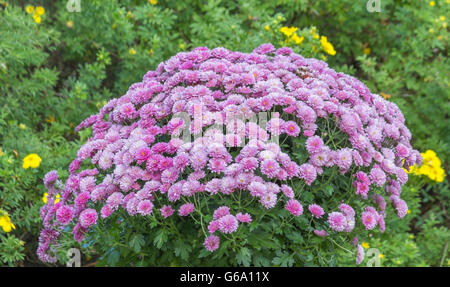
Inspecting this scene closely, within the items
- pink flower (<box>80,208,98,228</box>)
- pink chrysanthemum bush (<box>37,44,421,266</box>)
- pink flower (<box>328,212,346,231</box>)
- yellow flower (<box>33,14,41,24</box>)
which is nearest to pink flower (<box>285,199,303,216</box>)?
pink chrysanthemum bush (<box>37,44,421,266</box>)

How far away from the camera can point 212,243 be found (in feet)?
5.85

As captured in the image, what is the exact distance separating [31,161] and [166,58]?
4.52 ft

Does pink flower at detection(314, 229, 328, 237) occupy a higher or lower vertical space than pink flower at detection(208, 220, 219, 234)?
lower

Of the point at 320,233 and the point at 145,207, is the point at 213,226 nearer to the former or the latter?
the point at 145,207

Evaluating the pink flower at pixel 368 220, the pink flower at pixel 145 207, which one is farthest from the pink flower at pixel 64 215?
the pink flower at pixel 368 220

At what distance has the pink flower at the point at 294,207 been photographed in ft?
5.90

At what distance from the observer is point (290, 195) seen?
178cm

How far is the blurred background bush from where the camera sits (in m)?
2.97

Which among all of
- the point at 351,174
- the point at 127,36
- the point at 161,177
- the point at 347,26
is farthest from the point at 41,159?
the point at 347,26

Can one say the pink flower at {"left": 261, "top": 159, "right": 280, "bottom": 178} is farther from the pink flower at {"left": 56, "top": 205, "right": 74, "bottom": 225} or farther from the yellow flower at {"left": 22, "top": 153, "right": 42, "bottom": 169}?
the yellow flower at {"left": 22, "top": 153, "right": 42, "bottom": 169}

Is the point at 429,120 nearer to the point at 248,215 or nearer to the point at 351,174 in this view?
the point at 351,174

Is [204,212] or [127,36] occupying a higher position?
[127,36]

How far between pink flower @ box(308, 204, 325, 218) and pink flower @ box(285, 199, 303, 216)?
8 centimetres

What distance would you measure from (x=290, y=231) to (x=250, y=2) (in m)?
2.29
